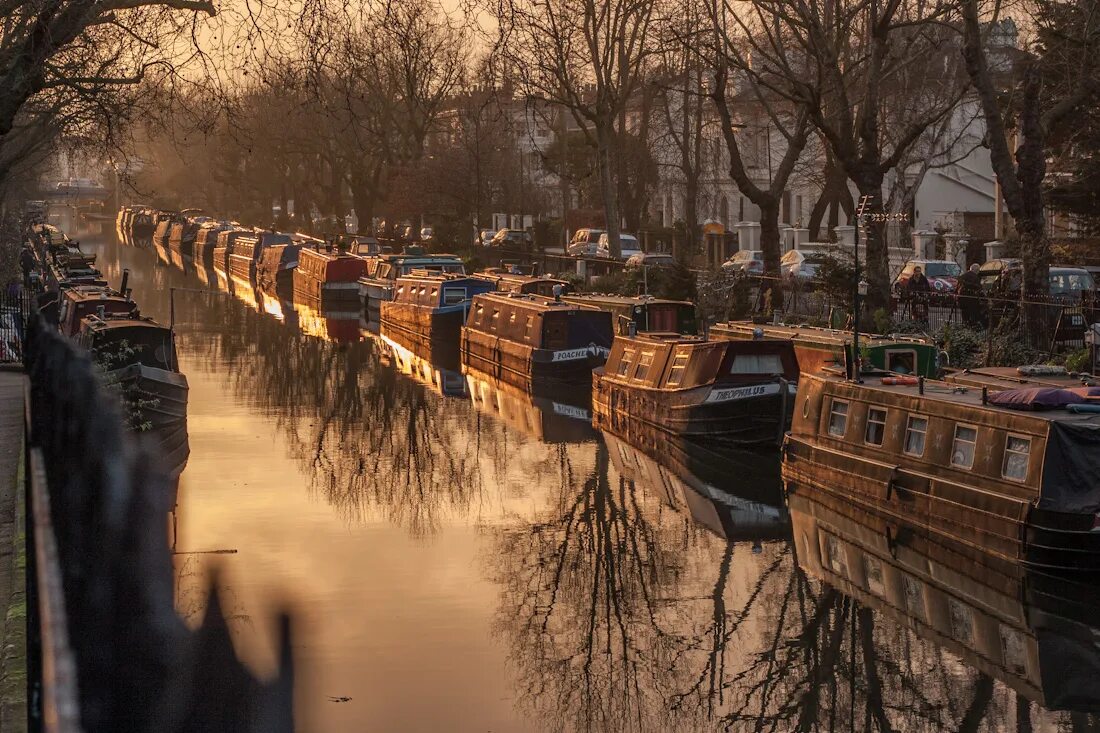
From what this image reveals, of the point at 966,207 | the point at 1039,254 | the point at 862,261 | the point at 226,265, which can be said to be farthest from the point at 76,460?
the point at 226,265

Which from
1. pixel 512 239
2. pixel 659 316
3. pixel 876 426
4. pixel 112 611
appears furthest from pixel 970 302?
pixel 512 239

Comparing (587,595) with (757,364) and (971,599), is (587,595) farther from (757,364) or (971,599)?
(757,364)

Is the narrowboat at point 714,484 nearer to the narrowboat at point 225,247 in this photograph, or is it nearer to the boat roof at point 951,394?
the boat roof at point 951,394

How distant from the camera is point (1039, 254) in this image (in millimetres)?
33031

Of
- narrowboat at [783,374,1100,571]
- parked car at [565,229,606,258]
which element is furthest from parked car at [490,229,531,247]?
narrowboat at [783,374,1100,571]

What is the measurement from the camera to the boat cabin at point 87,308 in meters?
37.4

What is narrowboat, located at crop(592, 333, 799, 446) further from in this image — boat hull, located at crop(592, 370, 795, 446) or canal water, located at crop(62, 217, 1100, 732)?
canal water, located at crop(62, 217, 1100, 732)

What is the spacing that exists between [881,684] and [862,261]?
27156 mm

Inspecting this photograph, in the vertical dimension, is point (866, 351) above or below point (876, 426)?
above

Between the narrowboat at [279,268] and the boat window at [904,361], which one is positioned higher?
the narrowboat at [279,268]

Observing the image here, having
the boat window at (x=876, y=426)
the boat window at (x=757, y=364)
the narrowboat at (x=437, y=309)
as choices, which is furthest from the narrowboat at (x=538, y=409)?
the boat window at (x=876, y=426)

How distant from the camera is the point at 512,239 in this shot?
3241 inches

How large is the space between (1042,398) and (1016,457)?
0.87m

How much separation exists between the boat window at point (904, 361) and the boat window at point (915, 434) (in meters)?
5.91
